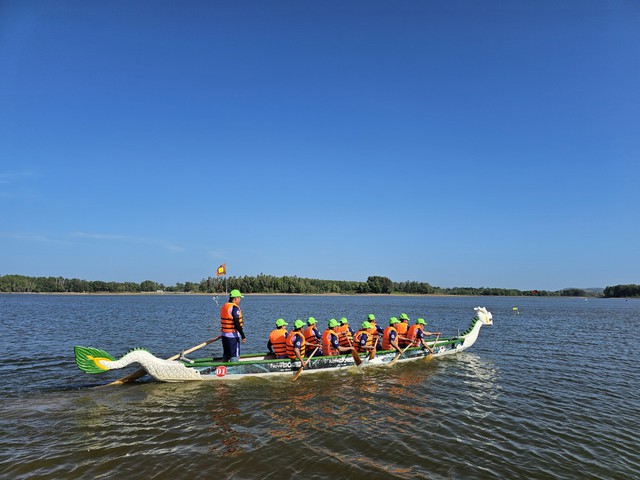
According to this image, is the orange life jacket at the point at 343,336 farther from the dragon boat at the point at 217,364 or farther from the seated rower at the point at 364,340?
the dragon boat at the point at 217,364

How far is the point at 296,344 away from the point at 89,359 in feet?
23.2

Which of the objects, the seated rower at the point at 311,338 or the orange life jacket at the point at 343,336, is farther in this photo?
the orange life jacket at the point at 343,336

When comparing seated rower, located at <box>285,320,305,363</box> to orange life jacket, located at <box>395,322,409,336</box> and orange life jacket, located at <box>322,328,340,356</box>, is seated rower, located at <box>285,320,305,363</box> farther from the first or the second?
orange life jacket, located at <box>395,322,409,336</box>

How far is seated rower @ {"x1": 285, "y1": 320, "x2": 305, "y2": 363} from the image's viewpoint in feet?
48.5

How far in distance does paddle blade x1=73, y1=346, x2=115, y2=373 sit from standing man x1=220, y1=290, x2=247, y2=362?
3.92m

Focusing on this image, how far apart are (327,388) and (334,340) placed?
2.78 m

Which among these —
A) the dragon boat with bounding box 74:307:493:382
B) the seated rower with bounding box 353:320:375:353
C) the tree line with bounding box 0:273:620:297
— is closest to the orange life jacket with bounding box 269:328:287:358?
the dragon boat with bounding box 74:307:493:382

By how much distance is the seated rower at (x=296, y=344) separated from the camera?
1477 centimetres

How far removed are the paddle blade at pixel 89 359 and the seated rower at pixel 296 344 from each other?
6327 millimetres

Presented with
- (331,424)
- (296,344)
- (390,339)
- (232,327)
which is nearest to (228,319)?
(232,327)

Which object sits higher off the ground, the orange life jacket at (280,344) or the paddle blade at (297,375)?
the orange life jacket at (280,344)

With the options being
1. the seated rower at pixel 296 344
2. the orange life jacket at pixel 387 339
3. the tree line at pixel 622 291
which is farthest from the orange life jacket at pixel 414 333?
the tree line at pixel 622 291

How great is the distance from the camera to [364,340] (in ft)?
55.8

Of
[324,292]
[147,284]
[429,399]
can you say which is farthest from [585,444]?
[147,284]
